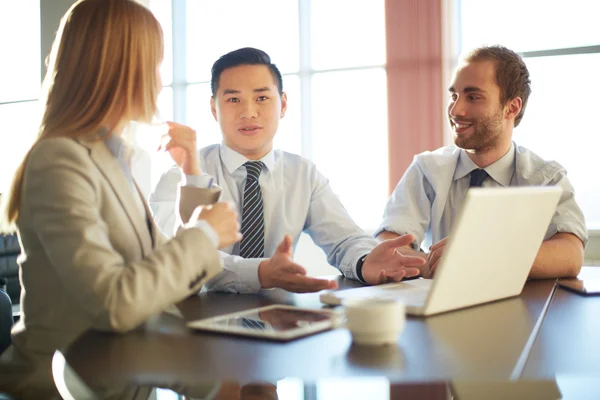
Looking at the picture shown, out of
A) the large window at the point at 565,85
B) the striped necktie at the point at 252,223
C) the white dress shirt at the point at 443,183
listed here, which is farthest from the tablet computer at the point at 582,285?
the large window at the point at 565,85

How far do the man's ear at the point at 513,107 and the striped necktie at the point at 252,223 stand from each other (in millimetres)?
1104

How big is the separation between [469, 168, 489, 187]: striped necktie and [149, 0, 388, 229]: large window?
2731 mm

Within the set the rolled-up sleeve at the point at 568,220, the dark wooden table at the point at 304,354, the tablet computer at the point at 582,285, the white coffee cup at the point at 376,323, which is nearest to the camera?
the dark wooden table at the point at 304,354

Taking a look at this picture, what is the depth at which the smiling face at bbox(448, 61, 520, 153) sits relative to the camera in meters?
2.55

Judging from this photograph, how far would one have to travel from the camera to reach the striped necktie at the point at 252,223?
2324mm

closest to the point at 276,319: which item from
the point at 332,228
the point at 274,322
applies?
the point at 274,322

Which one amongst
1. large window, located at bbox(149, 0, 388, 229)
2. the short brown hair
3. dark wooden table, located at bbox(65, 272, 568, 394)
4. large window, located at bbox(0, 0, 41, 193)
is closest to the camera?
dark wooden table, located at bbox(65, 272, 568, 394)

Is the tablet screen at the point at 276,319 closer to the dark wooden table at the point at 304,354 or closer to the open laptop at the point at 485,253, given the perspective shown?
the dark wooden table at the point at 304,354

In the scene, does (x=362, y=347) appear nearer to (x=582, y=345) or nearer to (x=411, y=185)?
(x=582, y=345)

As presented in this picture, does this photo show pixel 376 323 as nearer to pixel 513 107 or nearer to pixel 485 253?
pixel 485 253

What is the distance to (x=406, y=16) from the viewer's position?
16.9ft

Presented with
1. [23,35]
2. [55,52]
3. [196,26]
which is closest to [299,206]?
[55,52]

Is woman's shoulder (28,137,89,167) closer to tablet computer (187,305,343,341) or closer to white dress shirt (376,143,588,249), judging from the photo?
tablet computer (187,305,343,341)

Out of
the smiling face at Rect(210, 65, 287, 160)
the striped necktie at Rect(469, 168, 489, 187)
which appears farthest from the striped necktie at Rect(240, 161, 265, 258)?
the striped necktie at Rect(469, 168, 489, 187)
